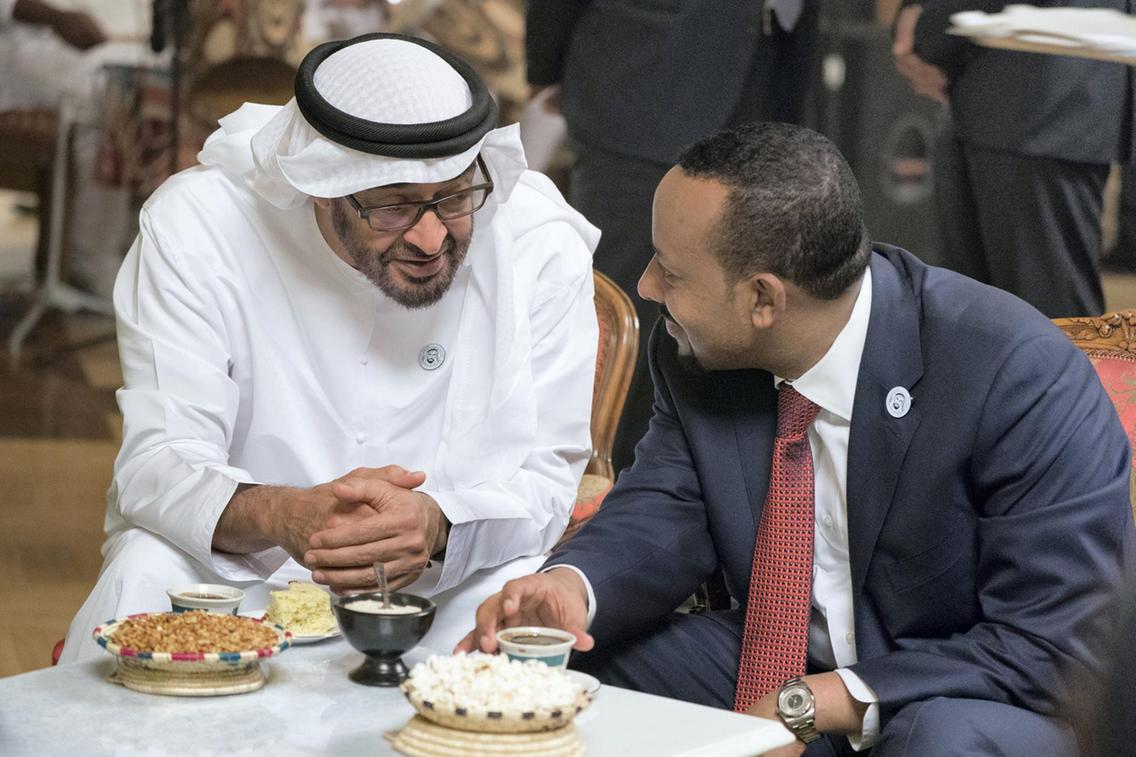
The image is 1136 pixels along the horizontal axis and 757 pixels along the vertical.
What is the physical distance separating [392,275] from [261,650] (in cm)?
103

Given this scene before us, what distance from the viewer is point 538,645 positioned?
200 cm

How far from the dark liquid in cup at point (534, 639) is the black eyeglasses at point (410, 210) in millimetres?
1014

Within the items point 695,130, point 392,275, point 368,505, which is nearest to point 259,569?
point 368,505

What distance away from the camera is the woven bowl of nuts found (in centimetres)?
198

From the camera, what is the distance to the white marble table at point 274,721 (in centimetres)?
184

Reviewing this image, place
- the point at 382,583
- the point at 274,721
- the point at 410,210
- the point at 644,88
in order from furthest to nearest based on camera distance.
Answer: the point at 644,88 < the point at 410,210 < the point at 382,583 < the point at 274,721

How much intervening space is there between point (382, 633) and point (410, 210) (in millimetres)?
1020

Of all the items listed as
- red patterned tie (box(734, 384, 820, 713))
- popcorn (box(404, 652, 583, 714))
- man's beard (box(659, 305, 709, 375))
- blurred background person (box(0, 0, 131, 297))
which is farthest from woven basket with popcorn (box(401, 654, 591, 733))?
blurred background person (box(0, 0, 131, 297))

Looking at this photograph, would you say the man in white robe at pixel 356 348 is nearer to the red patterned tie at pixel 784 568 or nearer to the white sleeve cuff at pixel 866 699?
the red patterned tie at pixel 784 568

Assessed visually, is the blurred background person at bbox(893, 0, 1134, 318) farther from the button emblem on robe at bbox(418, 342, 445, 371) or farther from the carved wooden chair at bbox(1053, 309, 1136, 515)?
the button emblem on robe at bbox(418, 342, 445, 371)

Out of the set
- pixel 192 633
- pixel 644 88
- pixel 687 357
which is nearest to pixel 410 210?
pixel 687 357

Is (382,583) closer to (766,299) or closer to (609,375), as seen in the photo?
(766,299)

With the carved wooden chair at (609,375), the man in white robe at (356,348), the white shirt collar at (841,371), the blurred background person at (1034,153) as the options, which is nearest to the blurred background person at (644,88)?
the blurred background person at (1034,153)

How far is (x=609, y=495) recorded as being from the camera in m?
2.79
